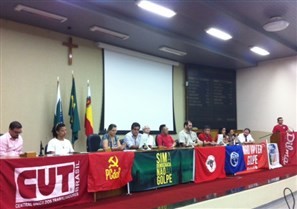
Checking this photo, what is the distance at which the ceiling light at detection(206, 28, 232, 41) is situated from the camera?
21.6 ft

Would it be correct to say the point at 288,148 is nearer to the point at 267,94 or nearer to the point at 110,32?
the point at 267,94

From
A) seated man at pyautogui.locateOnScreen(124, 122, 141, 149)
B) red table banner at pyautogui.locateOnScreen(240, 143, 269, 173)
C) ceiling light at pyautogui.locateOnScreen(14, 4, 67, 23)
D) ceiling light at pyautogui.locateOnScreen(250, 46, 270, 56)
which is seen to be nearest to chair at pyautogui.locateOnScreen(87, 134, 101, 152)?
seated man at pyautogui.locateOnScreen(124, 122, 141, 149)

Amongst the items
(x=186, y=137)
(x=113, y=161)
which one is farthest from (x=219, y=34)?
(x=113, y=161)

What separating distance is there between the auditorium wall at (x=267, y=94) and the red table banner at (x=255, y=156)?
3053 mm

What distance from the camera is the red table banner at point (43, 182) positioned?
9.16ft

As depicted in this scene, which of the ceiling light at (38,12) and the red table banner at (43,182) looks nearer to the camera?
the red table banner at (43,182)

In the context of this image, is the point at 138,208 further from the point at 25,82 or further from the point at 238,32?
the point at 238,32

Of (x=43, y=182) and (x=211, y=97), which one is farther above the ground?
(x=211, y=97)

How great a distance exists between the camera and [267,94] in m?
9.58

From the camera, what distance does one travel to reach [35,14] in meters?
5.02

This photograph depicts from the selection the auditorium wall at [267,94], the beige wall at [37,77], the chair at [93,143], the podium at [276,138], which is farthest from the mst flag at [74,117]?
the auditorium wall at [267,94]

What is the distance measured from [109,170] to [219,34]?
4.45 meters

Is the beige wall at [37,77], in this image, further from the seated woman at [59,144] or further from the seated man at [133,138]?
the seated woman at [59,144]

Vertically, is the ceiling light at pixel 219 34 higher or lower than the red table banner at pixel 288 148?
higher
